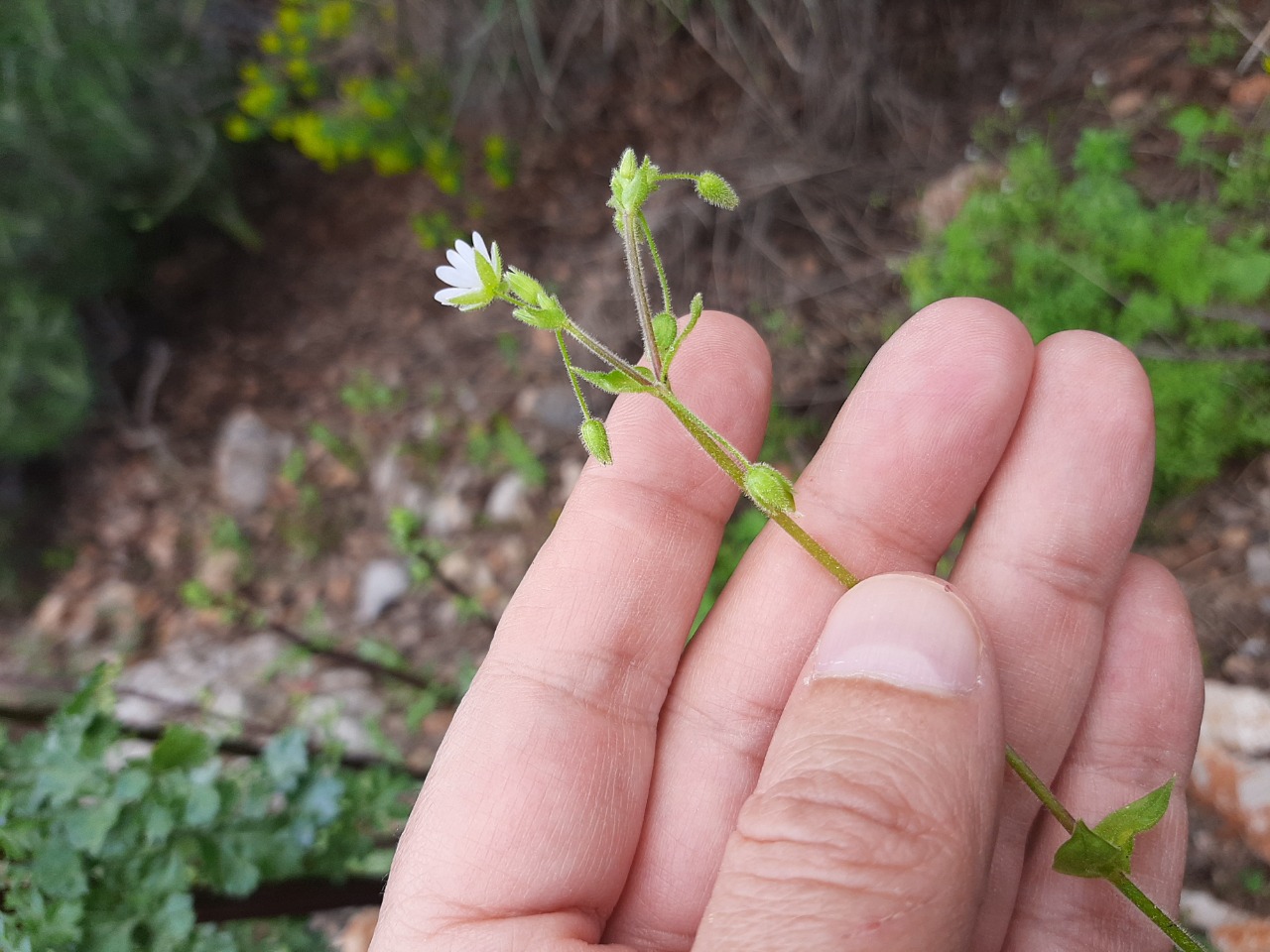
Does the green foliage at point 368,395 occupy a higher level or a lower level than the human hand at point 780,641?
higher

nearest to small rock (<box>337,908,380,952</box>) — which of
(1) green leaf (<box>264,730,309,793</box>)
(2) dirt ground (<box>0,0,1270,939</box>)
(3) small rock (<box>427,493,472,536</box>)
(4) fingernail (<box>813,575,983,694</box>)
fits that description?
(2) dirt ground (<box>0,0,1270,939</box>)

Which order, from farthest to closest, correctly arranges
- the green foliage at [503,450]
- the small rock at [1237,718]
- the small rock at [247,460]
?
the small rock at [247,460]
the green foliage at [503,450]
the small rock at [1237,718]

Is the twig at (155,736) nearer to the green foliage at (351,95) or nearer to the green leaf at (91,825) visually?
the green leaf at (91,825)

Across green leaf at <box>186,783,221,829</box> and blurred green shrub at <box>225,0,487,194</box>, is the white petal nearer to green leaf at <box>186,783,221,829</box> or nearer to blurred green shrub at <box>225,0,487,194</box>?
green leaf at <box>186,783,221,829</box>

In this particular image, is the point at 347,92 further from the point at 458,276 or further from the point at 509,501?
the point at 458,276

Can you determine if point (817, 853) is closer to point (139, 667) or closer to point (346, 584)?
point (346, 584)

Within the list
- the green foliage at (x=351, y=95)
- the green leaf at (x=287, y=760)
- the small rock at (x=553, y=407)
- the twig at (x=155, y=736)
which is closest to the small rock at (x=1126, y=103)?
the small rock at (x=553, y=407)

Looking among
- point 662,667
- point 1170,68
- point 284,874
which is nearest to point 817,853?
point 662,667
